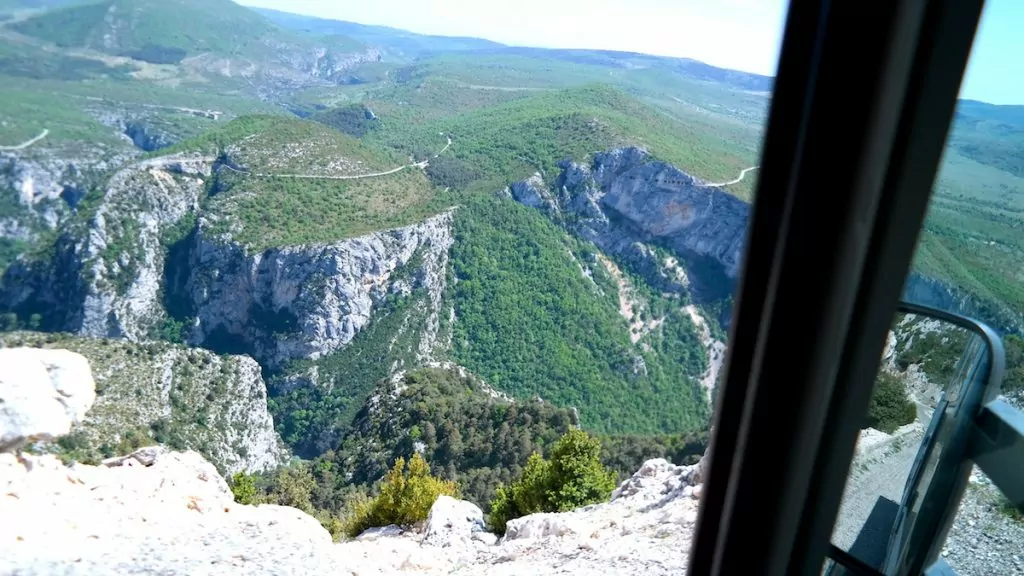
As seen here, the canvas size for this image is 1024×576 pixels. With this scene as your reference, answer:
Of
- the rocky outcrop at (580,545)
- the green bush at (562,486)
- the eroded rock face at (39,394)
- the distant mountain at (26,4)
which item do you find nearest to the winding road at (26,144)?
the eroded rock face at (39,394)

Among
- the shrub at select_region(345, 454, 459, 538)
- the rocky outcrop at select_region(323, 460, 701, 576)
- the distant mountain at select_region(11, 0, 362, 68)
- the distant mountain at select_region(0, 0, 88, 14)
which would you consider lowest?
the shrub at select_region(345, 454, 459, 538)

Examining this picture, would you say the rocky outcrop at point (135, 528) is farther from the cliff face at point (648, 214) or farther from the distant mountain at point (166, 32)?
the distant mountain at point (166, 32)

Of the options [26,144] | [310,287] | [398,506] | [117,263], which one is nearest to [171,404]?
Result: [310,287]

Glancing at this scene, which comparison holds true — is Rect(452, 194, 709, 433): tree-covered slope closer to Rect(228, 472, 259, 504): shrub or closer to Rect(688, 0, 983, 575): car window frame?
Rect(228, 472, 259, 504): shrub

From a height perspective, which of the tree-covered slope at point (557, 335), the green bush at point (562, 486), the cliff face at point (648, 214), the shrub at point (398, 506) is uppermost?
the green bush at point (562, 486)

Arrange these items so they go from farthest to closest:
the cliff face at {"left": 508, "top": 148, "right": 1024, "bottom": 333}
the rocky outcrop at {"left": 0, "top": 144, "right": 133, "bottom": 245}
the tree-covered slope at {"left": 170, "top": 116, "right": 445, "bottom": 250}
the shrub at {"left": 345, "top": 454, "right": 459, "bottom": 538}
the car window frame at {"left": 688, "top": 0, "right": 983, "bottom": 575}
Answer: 1. the rocky outcrop at {"left": 0, "top": 144, "right": 133, "bottom": 245}
2. the cliff face at {"left": 508, "top": 148, "right": 1024, "bottom": 333}
3. the tree-covered slope at {"left": 170, "top": 116, "right": 445, "bottom": 250}
4. the shrub at {"left": 345, "top": 454, "right": 459, "bottom": 538}
5. the car window frame at {"left": 688, "top": 0, "right": 983, "bottom": 575}

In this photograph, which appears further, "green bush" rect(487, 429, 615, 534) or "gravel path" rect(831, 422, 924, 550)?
"green bush" rect(487, 429, 615, 534)

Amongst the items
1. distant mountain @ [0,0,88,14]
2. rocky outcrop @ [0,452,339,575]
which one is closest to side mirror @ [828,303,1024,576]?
rocky outcrop @ [0,452,339,575]

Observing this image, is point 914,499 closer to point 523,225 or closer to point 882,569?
point 882,569
